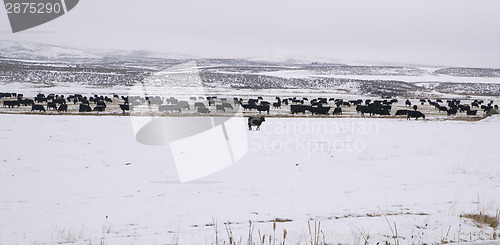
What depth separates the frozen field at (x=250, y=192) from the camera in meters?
5.83

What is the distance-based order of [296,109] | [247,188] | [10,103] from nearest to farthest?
1. [247,188]
2. [10,103]
3. [296,109]

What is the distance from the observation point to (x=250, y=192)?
8578 millimetres

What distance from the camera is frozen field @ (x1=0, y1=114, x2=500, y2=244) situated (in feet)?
19.1

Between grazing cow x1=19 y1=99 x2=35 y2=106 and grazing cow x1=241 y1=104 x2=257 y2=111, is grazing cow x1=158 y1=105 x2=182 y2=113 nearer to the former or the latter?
grazing cow x1=241 y1=104 x2=257 y2=111

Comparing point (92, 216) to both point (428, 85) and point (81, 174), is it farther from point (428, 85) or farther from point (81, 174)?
point (428, 85)

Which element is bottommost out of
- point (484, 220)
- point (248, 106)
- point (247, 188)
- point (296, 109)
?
point (296, 109)

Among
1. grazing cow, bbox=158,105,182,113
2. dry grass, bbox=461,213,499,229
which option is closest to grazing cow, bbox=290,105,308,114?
grazing cow, bbox=158,105,182,113

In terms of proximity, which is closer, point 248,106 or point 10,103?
point 10,103

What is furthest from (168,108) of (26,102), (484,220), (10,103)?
(484,220)

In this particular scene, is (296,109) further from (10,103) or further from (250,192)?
(10,103)

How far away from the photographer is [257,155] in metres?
13.3

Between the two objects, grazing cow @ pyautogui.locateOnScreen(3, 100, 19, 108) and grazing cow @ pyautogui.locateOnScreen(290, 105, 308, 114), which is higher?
grazing cow @ pyautogui.locateOnScreen(3, 100, 19, 108)

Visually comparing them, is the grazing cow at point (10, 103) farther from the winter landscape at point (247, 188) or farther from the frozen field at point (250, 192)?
the frozen field at point (250, 192)

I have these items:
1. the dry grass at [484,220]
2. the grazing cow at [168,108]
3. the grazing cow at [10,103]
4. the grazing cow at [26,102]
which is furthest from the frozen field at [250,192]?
the grazing cow at [26,102]
